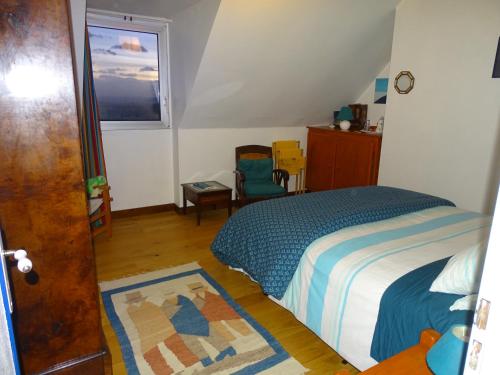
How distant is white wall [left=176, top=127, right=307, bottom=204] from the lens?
13.6ft

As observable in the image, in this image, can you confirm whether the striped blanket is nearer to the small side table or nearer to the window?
the small side table

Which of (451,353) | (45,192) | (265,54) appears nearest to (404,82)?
(265,54)

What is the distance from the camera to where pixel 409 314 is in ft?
4.75

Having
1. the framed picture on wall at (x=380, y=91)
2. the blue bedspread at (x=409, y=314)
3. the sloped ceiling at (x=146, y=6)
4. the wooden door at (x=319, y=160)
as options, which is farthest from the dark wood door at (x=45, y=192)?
the framed picture on wall at (x=380, y=91)

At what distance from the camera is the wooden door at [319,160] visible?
15.0 ft

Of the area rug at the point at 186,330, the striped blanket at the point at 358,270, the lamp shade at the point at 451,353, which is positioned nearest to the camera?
the lamp shade at the point at 451,353

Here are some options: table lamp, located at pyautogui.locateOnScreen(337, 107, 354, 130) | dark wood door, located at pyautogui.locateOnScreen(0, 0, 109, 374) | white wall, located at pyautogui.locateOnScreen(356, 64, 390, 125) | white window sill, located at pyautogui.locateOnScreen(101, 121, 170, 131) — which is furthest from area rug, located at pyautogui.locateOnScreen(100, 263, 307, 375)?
white wall, located at pyautogui.locateOnScreen(356, 64, 390, 125)

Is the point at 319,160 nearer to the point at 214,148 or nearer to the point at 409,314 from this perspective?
the point at 214,148

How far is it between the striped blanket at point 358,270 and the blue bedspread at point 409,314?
1.8 inches

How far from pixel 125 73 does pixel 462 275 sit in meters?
3.72

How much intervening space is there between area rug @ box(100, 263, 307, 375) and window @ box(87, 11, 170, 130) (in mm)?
2035

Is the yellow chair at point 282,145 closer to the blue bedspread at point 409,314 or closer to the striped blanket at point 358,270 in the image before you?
the striped blanket at point 358,270

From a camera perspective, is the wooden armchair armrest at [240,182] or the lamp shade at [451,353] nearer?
the lamp shade at [451,353]

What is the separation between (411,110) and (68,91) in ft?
10.8
